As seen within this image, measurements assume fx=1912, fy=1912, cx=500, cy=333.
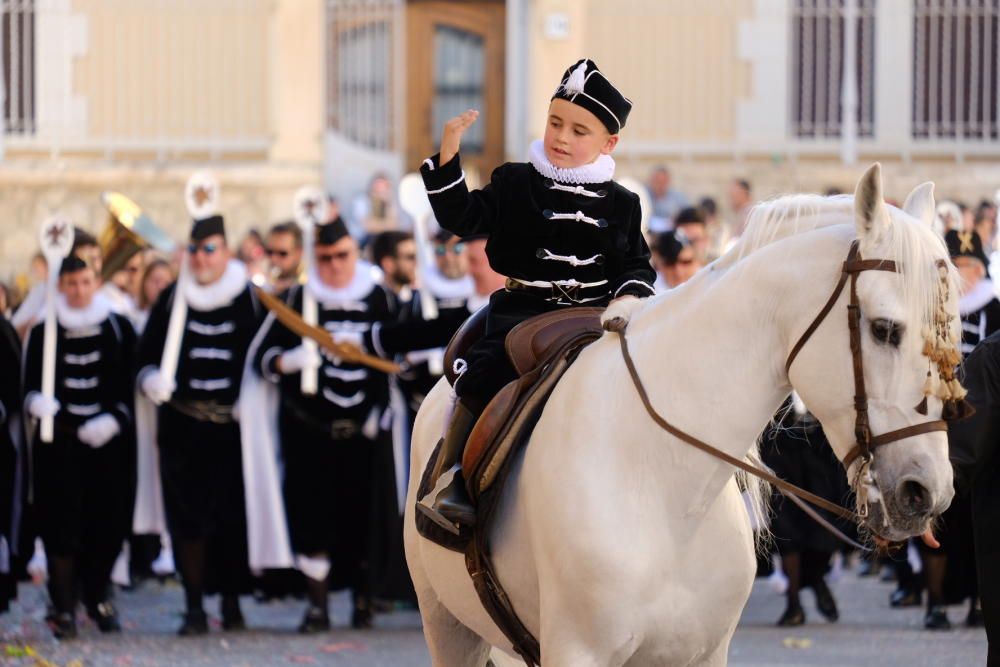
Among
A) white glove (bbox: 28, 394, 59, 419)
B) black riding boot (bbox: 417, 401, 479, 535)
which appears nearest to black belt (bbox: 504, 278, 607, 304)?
black riding boot (bbox: 417, 401, 479, 535)

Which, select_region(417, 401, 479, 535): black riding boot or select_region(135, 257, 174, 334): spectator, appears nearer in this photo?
select_region(417, 401, 479, 535): black riding boot

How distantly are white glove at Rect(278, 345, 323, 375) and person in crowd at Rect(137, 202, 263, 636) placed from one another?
313 millimetres

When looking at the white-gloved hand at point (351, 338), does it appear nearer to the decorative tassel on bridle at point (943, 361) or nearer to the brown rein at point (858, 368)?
the brown rein at point (858, 368)

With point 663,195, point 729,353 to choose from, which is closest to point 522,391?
point 729,353

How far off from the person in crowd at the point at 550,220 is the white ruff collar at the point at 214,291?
5.67 meters

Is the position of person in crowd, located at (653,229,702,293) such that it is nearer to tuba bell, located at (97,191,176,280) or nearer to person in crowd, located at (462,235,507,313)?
person in crowd, located at (462,235,507,313)

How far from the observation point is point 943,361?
4.50m

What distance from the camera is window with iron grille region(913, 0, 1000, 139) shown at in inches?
820

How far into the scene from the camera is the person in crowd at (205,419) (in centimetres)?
1105

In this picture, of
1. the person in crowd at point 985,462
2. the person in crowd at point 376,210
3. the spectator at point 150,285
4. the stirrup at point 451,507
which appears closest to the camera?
the stirrup at point 451,507

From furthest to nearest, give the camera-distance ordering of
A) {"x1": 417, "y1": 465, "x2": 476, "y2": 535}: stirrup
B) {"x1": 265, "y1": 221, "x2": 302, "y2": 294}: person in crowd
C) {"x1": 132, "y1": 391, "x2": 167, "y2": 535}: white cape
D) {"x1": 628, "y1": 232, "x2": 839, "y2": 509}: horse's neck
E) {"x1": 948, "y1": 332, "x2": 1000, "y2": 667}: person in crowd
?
{"x1": 265, "y1": 221, "x2": 302, "y2": 294}: person in crowd, {"x1": 132, "y1": 391, "x2": 167, "y2": 535}: white cape, {"x1": 948, "y1": 332, "x2": 1000, "y2": 667}: person in crowd, {"x1": 417, "y1": 465, "x2": 476, "y2": 535}: stirrup, {"x1": 628, "y1": 232, "x2": 839, "y2": 509}: horse's neck

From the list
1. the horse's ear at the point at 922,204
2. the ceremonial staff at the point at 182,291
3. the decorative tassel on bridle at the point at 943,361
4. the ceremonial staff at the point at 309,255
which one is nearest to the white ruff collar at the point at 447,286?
the ceremonial staff at the point at 309,255

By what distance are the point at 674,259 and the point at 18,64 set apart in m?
11.9

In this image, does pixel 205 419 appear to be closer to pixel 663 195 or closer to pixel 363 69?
pixel 663 195
